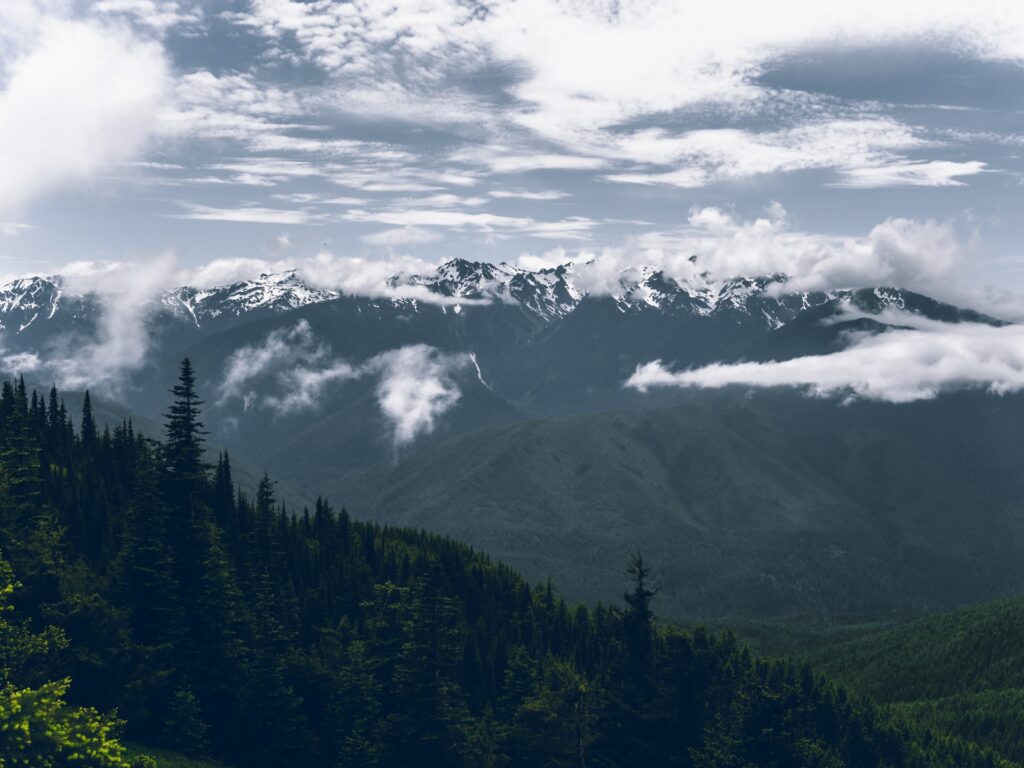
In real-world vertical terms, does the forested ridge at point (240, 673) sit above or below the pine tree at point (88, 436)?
below

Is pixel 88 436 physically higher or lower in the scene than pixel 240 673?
higher

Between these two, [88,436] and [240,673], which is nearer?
[240,673]

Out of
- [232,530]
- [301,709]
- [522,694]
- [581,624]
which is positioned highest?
[232,530]

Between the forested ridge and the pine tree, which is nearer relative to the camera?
the forested ridge

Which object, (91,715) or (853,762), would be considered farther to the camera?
(853,762)

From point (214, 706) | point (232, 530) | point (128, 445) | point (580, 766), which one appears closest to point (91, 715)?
point (214, 706)

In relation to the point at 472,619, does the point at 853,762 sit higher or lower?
lower

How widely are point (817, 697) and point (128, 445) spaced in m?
123

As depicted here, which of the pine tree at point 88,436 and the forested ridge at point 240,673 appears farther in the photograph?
the pine tree at point 88,436

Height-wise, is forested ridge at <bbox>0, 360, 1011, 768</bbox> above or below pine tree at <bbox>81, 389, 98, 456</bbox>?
below

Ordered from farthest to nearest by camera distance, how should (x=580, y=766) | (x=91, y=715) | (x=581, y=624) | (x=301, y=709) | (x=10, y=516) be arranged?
1. (x=581, y=624)
2. (x=301, y=709)
3. (x=580, y=766)
4. (x=10, y=516)
5. (x=91, y=715)

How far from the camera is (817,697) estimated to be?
5531 inches

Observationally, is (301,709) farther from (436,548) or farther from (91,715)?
(436,548)

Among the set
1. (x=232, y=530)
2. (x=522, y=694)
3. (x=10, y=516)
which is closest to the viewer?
(x=10, y=516)
